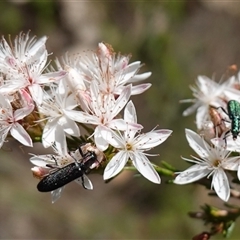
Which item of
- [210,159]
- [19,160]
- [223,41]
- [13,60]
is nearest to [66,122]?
[13,60]

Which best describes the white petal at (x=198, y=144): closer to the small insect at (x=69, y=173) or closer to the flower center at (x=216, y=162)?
the flower center at (x=216, y=162)

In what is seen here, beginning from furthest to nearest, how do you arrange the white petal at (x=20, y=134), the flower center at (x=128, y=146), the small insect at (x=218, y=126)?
the small insect at (x=218, y=126), the flower center at (x=128, y=146), the white petal at (x=20, y=134)

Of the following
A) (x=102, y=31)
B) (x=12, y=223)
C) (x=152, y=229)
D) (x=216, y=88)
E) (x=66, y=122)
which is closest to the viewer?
(x=66, y=122)

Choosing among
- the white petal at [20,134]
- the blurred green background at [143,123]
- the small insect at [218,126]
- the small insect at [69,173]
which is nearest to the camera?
the small insect at [69,173]

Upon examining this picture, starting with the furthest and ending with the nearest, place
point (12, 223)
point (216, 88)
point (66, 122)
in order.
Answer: point (12, 223)
point (216, 88)
point (66, 122)

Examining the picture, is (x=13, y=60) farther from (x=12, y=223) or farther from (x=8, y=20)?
(x=8, y=20)

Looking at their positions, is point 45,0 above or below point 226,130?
above

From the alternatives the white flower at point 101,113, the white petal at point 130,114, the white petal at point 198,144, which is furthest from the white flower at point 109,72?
the white petal at point 198,144
